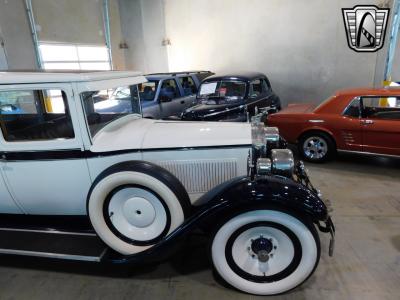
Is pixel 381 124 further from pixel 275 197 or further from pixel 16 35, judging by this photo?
pixel 16 35

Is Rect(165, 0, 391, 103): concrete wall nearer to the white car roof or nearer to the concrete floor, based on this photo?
the concrete floor

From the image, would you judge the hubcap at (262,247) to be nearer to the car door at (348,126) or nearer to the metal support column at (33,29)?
the car door at (348,126)

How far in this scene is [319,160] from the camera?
4863mm

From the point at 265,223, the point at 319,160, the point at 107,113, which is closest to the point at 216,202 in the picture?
the point at 265,223

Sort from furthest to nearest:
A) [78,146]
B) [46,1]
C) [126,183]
→ [46,1] < [78,146] < [126,183]

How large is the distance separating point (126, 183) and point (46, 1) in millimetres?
7795

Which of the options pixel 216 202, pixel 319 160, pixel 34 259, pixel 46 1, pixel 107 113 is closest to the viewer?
pixel 216 202

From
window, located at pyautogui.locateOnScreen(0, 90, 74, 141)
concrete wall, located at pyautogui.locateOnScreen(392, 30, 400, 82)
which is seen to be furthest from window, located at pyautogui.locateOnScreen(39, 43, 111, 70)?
concrete wall, located at pyautogui.locateOnScreen(392, 30, 400, 82)

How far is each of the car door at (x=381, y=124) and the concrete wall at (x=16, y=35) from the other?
7512 mm

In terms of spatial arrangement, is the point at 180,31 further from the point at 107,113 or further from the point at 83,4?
the point at 107,113

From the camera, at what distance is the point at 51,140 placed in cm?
232

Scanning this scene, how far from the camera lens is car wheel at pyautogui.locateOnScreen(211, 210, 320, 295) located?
6.46 ft

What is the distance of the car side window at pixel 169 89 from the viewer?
635 centimetres

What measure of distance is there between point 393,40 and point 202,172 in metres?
7.01
